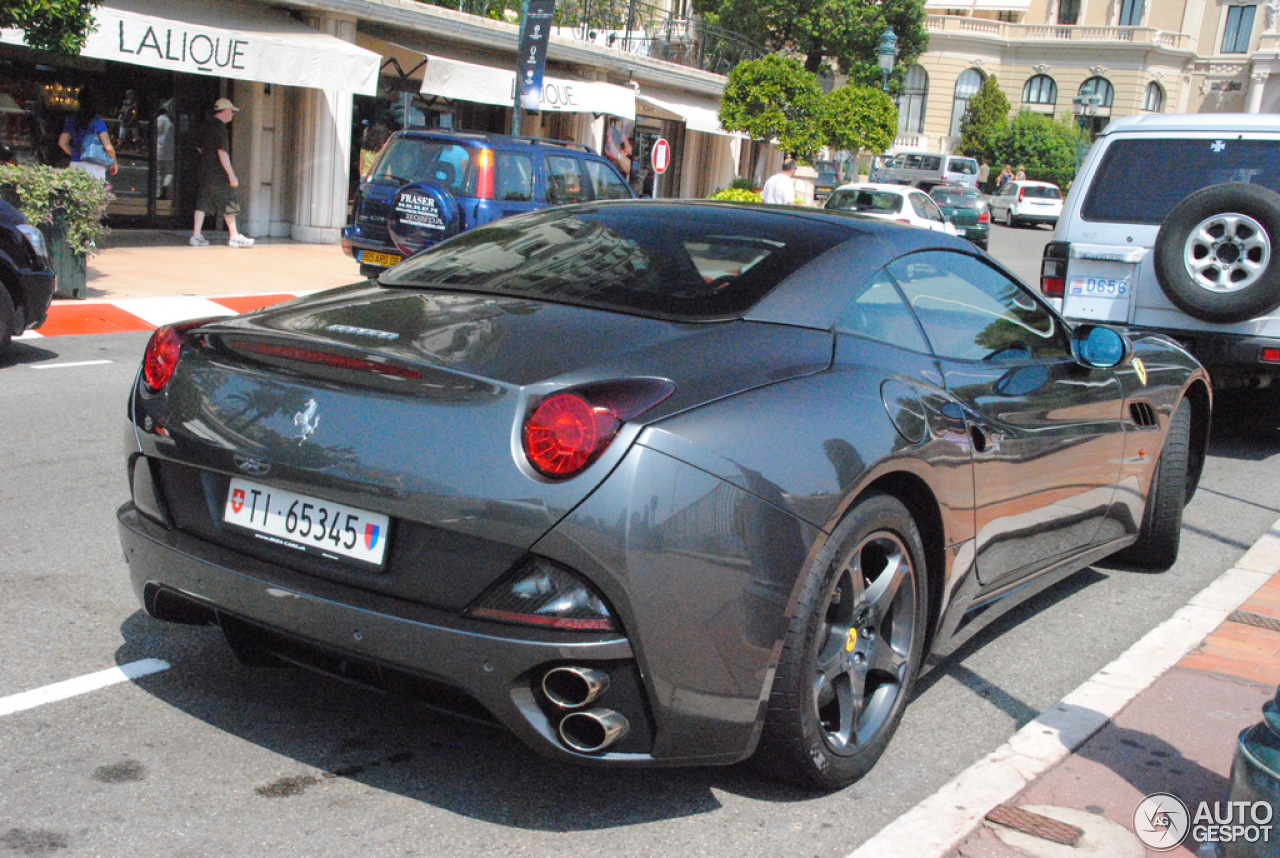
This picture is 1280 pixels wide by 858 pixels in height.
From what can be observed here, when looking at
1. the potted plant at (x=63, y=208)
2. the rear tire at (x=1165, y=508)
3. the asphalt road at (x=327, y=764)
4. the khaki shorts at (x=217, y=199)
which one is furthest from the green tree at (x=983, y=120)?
the asphalt road at (x=327, y=764)

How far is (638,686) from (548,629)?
0.23 meters

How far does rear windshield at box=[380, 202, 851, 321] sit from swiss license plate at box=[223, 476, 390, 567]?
2.92 feet

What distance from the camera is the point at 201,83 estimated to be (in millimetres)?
18031

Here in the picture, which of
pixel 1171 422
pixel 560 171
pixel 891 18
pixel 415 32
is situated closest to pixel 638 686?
pixel 1171 422

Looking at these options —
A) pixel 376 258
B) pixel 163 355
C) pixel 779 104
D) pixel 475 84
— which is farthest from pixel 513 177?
pixel 779 104

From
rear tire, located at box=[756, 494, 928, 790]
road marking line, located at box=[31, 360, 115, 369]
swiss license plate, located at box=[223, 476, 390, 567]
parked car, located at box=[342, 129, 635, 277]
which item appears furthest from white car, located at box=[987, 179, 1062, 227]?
swiss license plate, located at box=[223, 476, 390, 567]

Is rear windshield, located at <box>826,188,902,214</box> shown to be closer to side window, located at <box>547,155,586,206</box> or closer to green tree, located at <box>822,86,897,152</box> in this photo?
green tree, located at <box>822,86,897,152</box>

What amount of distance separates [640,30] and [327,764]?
2549 cm

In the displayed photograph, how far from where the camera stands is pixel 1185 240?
753cm

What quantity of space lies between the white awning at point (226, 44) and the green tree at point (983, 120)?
180 feet

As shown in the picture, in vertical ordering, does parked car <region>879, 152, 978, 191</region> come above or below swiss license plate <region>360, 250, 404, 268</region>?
above

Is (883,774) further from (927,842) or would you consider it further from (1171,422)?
(1171,422)

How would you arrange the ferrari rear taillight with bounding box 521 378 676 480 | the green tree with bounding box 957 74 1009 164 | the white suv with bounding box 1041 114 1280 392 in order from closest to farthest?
Answer: the ferrari rear taillight with bounding box 521 378 676 480 < the white suv with bounding box 1041 114 1280 392 < the green tree with bounding box 957 74 1009 164

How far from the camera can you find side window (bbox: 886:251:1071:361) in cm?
381
